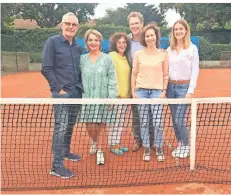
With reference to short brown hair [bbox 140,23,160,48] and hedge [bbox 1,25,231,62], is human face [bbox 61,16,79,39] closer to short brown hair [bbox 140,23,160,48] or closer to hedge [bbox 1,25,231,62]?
short brown hair [bbox 140,23,160,48]

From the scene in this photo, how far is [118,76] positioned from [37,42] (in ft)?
59.4

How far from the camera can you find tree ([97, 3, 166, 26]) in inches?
1989

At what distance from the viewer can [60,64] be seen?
3826 millimetres

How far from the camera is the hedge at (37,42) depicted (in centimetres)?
2011

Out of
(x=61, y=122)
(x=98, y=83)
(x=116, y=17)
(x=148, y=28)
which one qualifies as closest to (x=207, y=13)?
(x=148, y=28)

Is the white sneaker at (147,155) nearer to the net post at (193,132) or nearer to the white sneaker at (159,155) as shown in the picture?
the white sneaker at (159,155)

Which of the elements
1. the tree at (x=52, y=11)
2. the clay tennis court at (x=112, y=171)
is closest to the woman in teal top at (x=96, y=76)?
the clay tennis court at (x=112, y=171)

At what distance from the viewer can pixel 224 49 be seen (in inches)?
939

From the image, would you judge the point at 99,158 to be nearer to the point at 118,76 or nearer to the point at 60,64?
the point at 118,76

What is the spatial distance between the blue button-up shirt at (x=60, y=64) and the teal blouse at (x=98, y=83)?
0.37ft

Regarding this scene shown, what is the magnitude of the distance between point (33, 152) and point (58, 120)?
121 centimetres

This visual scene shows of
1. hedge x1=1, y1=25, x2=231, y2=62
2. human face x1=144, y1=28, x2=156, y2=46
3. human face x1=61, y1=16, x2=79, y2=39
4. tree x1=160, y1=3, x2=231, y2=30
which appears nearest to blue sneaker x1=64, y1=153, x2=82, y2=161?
human face x1=61, y1=16, x2=79, y2=39

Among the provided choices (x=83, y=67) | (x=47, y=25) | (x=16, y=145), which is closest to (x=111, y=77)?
(x=83, y=67)

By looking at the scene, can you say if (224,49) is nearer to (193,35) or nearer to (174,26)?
(193,35)
